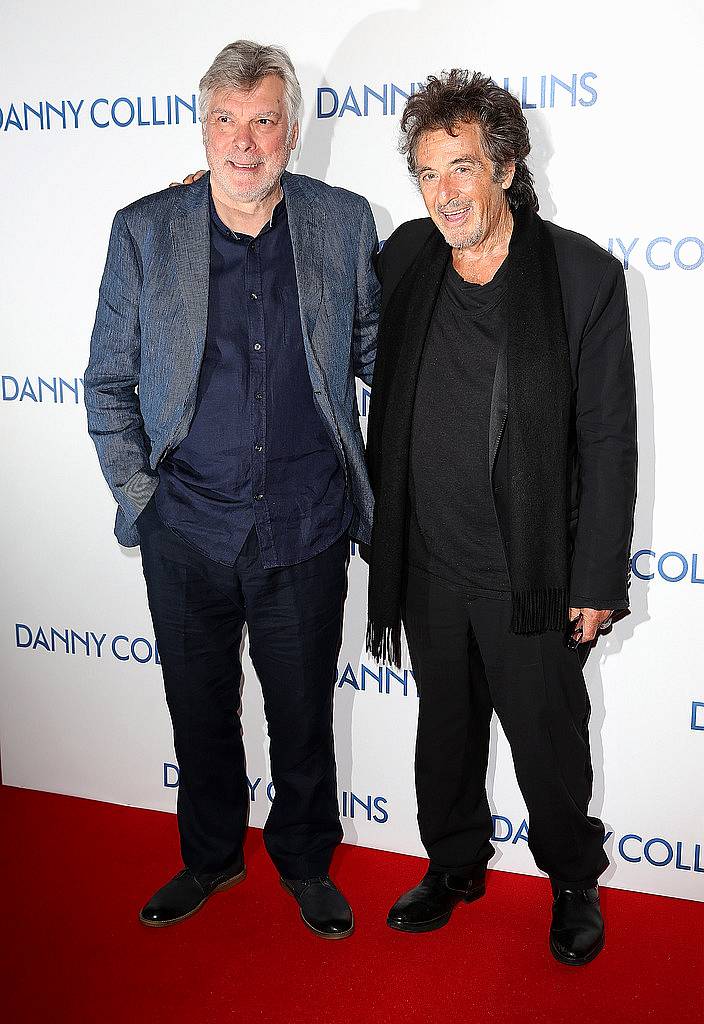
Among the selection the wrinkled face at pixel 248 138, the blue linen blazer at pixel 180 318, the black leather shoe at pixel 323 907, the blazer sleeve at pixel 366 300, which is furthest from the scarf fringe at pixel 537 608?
the wrinkled face at pixel 248 138

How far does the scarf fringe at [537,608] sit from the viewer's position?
2.01m

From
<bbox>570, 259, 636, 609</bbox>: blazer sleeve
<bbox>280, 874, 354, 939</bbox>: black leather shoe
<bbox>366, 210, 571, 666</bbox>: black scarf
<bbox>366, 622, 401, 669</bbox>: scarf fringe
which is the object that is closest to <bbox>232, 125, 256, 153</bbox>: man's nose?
<bbox>366, 210, 571, 666</bbox>: black scarf

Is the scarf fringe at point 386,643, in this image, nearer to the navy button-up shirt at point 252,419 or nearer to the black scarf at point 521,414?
the black scarf at point 521,414

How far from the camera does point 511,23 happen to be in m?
2.21

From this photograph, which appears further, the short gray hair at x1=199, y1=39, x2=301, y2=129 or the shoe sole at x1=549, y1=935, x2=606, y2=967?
the shoe sole at x1=549, y1=935, x2=606, y2=967

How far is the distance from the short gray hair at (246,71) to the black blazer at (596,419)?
1.69ft

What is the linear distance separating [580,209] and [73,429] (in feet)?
4.88

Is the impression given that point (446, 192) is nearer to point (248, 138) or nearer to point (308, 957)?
point (248, 138)

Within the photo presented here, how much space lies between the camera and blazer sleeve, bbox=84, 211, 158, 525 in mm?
2141

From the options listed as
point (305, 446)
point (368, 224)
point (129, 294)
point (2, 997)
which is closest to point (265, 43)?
point (368, 224)

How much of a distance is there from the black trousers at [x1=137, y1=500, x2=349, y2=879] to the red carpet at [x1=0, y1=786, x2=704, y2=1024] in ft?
0.57

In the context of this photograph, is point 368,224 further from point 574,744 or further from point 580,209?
point 574,744

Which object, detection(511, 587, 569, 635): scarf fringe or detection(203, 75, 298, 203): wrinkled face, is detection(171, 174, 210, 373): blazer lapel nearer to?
detection(203, 75, 298, 203): wrinkled face

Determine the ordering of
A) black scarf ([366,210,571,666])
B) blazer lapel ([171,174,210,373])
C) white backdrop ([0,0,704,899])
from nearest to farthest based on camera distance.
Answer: black scarf ([366,210,571,666]) → blazer lapel ([171,174,210,373]) → white backdrop ([0,0,704,899])
